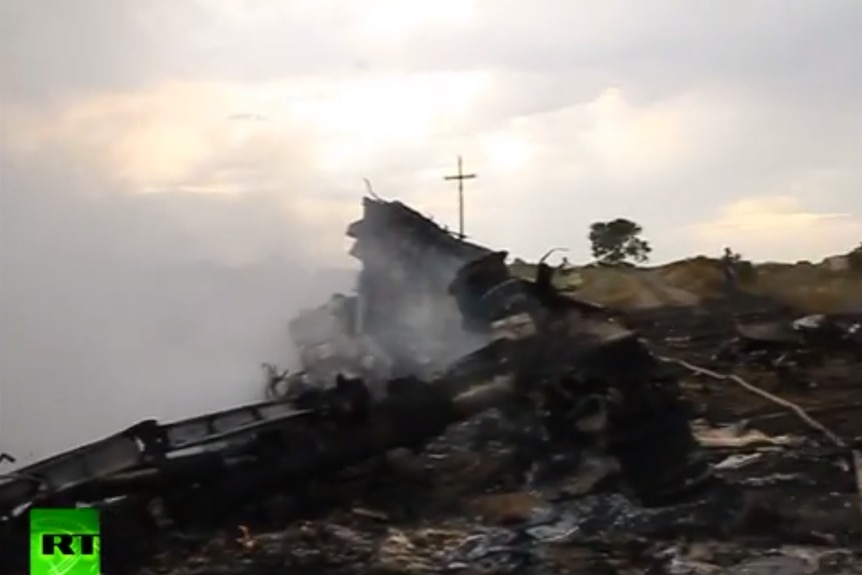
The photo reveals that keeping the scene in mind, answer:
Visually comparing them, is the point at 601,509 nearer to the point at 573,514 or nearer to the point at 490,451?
the point at 573,514

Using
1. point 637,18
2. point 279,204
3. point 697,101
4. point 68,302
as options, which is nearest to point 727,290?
point 697,101

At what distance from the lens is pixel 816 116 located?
2771 mm

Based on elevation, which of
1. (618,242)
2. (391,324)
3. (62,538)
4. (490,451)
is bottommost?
(62,538)

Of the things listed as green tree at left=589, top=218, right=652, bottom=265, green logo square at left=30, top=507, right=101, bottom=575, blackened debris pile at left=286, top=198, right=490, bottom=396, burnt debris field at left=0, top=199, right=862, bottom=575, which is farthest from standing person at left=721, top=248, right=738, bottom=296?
green logo square at left=30, top=507, right=101, bottom=575

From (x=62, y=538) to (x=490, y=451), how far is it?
3.18 feet

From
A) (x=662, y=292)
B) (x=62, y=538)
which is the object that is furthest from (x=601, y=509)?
(x=62, y=538)

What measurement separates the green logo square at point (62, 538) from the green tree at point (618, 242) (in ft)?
4.17

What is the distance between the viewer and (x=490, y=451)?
2.69 metres

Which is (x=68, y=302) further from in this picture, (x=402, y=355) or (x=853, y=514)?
(x=853, y=514)

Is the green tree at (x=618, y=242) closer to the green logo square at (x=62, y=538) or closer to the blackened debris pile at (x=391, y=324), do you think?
the blackened debris pile at (x=391, y=324)

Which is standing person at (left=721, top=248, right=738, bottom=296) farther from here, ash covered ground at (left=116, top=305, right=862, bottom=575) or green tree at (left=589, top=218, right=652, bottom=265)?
green tree at (left=589, top=218, right=652, bottom=265)

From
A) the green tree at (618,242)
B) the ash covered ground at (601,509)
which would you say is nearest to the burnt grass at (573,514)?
the ash covered ground at (601,509)

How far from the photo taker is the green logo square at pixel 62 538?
2.67 m

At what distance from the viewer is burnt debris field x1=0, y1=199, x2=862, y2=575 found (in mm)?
2672
